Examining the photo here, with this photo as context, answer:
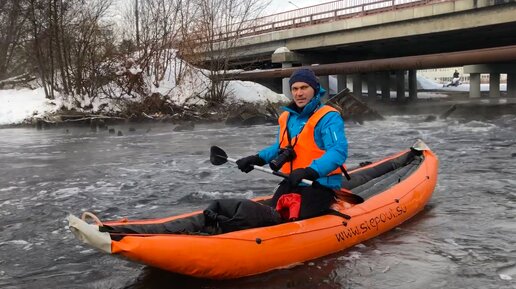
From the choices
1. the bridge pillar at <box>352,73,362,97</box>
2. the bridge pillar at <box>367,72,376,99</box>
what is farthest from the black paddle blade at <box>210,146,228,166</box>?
the bridge pillar at <box>367,72,376,99</box>

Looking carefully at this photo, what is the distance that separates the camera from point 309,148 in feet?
14.6

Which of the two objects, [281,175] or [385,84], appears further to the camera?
[385,84]

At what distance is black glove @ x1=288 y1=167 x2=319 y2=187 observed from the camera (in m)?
4.07

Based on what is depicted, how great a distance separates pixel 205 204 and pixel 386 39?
64.6ft

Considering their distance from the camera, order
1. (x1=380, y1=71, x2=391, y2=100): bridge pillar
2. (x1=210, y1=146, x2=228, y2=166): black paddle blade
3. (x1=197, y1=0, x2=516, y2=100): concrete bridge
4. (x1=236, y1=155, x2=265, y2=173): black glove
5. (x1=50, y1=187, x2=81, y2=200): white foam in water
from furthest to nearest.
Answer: (x1=380, y1=71, x2=391, y2=100): bridge pillar → (x1=197, y1=0, x2=516, y2=100): concrete bridge → (x1=50, y1=187, x2=81, y2=200): white foam in water → (x1=210, y1=146, x2=228, y2=166): black paddle blade → (x1=236, y1=155, x2=265, y2=173): black glove

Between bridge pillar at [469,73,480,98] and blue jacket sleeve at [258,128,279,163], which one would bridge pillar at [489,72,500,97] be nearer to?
bridge pillar at [469,73,480,98]

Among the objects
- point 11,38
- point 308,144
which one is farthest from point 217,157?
point 11,38

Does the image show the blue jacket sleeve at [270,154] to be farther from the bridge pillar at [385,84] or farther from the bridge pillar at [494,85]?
the bridge pillar at [494,85]

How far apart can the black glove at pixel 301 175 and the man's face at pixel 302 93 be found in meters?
0.65

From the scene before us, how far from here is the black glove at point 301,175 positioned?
4.07m

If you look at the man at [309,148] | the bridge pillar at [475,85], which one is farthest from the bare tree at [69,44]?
the bridge pillar at [475,85]

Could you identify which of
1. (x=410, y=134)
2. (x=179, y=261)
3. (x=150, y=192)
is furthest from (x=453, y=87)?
(x=179, y=261)

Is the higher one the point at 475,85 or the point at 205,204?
the point at 475,85

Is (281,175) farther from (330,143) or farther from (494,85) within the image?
(494,85)
